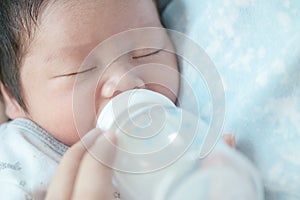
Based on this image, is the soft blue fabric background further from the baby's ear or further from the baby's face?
the baby's ear

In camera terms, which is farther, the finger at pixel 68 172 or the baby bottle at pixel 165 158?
the finger at pixel 68 172

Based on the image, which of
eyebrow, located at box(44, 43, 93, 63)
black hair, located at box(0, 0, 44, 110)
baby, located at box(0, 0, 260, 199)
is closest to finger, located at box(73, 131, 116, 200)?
baby, located at box(0, 0, 260, 199)

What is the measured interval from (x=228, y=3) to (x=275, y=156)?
30cm

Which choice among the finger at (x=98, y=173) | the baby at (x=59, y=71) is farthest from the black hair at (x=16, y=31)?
the finger at (x=98, y=173)

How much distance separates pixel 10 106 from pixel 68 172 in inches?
17.4

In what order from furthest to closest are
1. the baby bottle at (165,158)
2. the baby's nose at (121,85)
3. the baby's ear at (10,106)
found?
the baby's ear at (10,106)
the baby's nose at (121,85)
the baby bottle at (165,158)

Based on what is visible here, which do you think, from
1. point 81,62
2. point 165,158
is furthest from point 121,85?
point 165,158

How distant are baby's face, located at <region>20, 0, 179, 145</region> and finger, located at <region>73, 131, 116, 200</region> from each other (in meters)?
0.14

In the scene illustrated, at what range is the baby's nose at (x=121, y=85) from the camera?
83 cm

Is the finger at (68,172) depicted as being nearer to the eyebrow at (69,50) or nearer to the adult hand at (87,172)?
the adult hand at (87,172)

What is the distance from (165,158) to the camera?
63cm

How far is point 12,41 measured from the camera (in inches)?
37.9

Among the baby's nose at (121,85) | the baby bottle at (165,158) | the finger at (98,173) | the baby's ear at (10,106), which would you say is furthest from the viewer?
the baby's ear at (10,106)

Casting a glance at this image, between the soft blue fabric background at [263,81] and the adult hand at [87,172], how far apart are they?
193 mm
